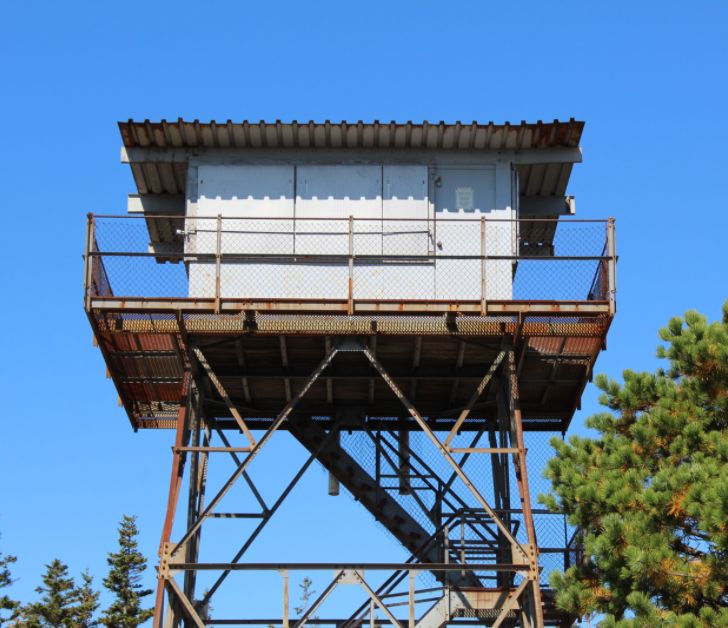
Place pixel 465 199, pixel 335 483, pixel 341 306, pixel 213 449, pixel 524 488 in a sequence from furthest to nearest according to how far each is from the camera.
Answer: pixel 335 483 → pixel 465 199 → pixel 341 306 → pixel 213 449 → pixel 524 488

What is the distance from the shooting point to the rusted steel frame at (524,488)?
2506 cm

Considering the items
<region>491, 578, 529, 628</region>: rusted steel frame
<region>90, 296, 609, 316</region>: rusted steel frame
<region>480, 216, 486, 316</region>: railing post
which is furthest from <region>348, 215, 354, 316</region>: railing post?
<region>491, 578, 529, 628</region>: rusted steel frame

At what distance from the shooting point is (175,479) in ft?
84.5

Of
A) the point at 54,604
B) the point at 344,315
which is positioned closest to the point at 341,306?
the point at 344,315

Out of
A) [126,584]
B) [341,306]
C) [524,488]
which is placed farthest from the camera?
[126,584]

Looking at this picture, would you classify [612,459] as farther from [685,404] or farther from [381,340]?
[381,340]

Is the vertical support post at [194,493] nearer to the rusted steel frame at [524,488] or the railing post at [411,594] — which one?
the railing post at [411,594]

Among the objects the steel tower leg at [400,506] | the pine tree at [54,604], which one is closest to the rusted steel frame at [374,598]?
the steel tower leg at [400,506]

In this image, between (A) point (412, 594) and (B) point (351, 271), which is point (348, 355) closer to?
(B) point (351, 271)

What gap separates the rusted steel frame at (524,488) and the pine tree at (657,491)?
15.9 inches

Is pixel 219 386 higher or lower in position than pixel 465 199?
lower

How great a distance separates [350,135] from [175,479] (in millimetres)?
6623

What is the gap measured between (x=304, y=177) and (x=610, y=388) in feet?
20.8

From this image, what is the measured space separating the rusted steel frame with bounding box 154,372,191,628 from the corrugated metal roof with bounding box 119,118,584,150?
4.18m
